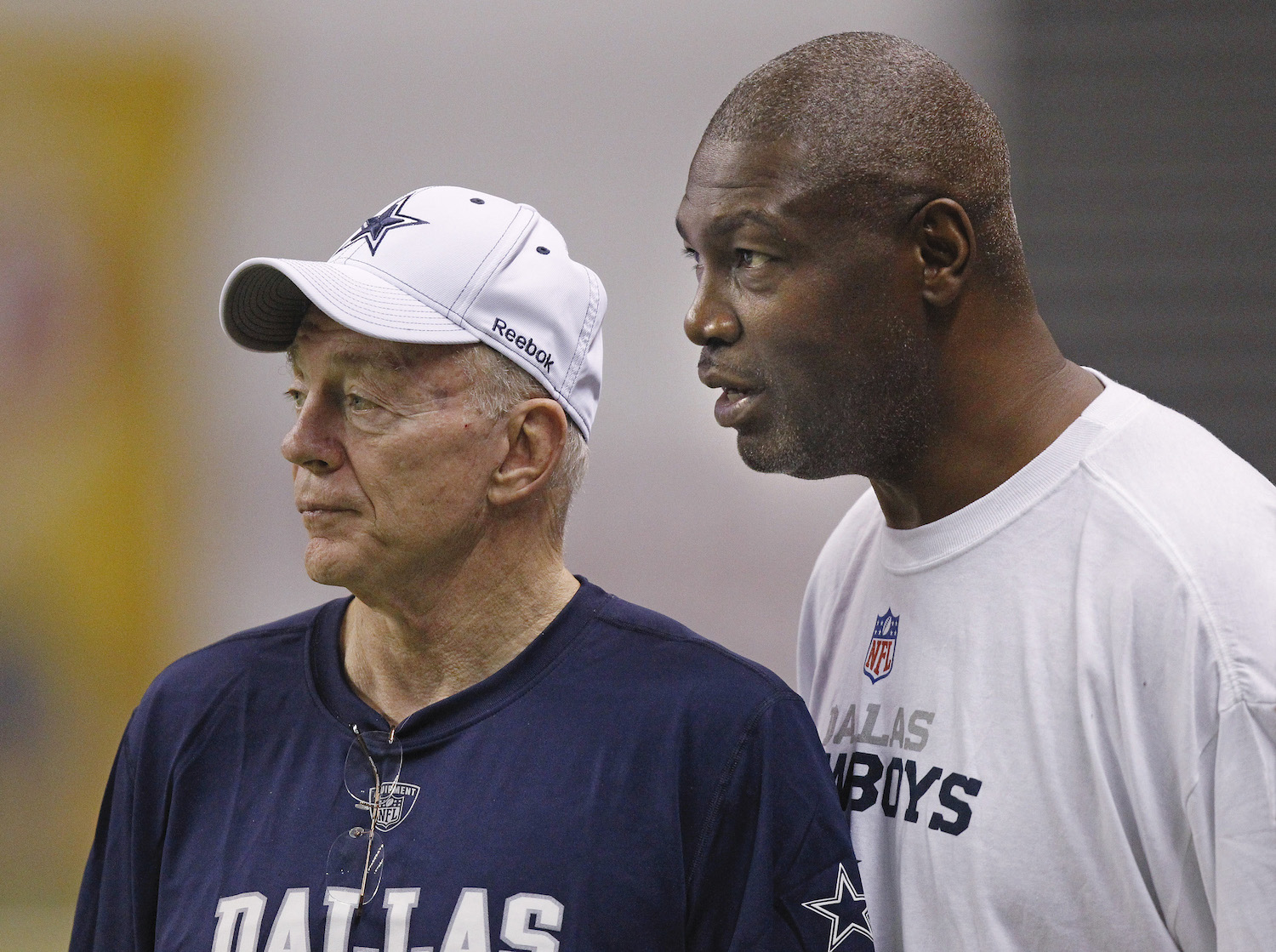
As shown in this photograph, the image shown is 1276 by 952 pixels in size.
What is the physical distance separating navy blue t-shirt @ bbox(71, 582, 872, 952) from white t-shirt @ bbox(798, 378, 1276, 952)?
97 mm

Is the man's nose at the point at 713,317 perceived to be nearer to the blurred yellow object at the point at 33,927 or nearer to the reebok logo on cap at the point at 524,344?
the reebok logo on cap at the point at 524,344

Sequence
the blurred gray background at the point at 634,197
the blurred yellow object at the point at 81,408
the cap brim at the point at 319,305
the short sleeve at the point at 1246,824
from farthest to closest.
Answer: the blurred yellow object at the point at 81,408 < the blurred gray background at the point at 634,197 < the cap brim at the point at 319,305 < the short sleeve at the point at 1246,824

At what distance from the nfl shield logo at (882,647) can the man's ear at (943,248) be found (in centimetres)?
36

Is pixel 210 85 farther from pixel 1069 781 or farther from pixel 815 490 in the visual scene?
pixel 1069 781

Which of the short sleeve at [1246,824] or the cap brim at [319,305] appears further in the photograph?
the cap brim at [319,305]

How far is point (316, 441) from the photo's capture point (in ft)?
4.83

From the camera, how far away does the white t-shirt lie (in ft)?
4.06

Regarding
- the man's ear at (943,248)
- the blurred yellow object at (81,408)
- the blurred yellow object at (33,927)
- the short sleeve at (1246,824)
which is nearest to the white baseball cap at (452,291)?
the man's ear at (943,248)

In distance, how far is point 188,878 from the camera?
147 centimetres

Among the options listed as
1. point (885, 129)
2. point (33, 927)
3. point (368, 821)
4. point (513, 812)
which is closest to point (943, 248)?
point (885, 129)

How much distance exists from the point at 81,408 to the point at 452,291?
323 cm

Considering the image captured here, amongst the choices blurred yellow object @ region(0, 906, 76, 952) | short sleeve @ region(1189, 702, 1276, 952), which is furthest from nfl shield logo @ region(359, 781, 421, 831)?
blurred yellow object @ region(0, 906, 76, 952)

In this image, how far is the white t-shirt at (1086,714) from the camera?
1237 mm

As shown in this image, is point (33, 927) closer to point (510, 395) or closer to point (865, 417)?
point (510, 395)
